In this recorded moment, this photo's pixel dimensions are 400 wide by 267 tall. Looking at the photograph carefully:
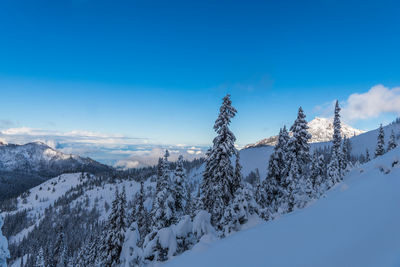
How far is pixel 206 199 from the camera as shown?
21.5 m

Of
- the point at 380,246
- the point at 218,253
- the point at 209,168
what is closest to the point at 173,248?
the point at 218,253

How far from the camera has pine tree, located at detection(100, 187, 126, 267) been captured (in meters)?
24.7

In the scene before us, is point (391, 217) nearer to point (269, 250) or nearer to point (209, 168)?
point (269, 250)

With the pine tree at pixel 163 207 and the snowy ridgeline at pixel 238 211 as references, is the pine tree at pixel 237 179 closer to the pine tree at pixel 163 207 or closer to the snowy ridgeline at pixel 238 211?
the snowy ridgeline at pixel 238 211

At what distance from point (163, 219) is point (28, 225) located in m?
236

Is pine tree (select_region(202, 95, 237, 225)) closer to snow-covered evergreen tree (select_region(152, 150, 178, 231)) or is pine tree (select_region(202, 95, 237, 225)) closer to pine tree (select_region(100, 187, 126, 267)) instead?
snow-covered evergreen tree (select_region(152, 150, 178, 231))

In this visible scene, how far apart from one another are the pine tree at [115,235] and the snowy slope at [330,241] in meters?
19.6

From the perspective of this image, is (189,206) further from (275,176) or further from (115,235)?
(275,176)

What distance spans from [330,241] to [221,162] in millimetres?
14011

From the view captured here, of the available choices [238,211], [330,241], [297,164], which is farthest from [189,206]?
[330,241]

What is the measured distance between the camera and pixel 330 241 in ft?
18.6

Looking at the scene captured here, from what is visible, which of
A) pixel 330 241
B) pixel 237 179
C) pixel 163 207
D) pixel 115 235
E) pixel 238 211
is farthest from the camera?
pixel 115 235

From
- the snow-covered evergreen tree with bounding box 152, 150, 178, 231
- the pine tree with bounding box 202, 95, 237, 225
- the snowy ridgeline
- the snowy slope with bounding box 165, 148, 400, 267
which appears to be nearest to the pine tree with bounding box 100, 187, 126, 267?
the snowy ridgeline

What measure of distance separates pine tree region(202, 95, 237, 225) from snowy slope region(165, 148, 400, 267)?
11.4 metres
